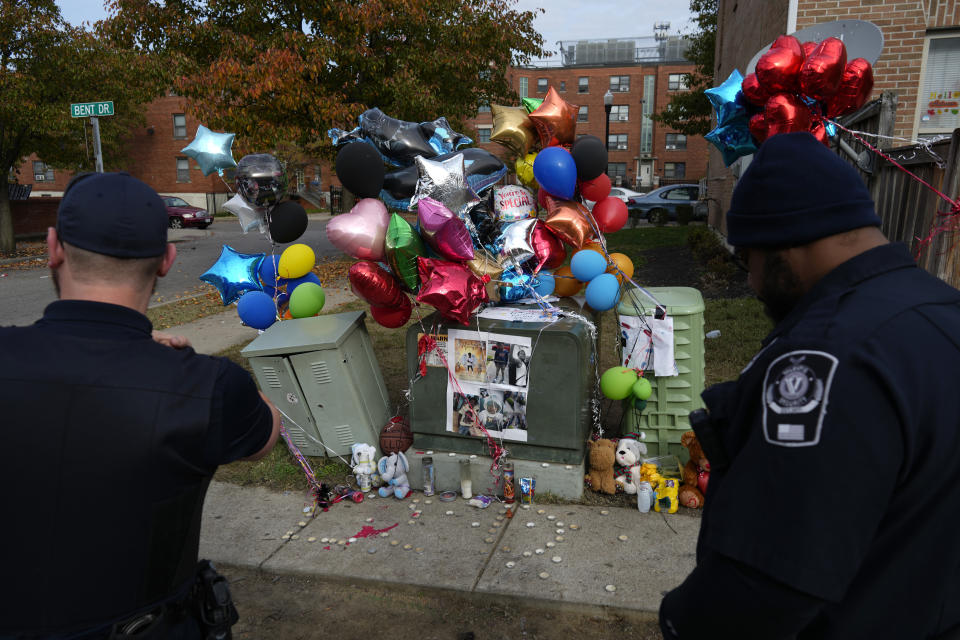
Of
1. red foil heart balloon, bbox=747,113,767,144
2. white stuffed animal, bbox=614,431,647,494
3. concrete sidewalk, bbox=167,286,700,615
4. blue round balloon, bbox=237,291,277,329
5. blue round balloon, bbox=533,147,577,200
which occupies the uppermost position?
red foil heart balloon, bbox=747,113,767,144

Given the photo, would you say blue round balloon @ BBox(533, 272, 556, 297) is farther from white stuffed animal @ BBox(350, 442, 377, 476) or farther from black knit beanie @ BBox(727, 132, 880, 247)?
black knit beanie @ BBox(727, 132, 880, 247)

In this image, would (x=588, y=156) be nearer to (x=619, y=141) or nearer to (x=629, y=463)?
(x=629, y=463)

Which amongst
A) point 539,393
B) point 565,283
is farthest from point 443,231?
point 565,283

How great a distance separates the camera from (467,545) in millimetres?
3701

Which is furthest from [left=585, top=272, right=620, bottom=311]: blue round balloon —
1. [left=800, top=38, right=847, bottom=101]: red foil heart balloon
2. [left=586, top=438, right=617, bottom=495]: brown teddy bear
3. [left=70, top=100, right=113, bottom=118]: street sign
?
[left=70, top=100, right=113, bottom=118]: street sign

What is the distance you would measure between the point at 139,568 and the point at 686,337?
3.51 meters

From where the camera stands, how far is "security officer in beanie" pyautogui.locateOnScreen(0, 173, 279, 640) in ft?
4.89

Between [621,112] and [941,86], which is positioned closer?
[941,86]

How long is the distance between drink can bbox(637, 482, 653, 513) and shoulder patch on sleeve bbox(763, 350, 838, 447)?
2970 millimetres

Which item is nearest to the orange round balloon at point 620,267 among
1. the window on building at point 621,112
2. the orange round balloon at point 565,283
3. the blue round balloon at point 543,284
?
the orange round balloon at point 565,283

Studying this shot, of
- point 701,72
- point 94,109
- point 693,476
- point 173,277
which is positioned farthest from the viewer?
point 701,72

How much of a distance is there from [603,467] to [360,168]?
8.21 ft

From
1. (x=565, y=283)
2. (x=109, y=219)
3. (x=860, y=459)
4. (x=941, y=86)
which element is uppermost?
(x=941, y=86)

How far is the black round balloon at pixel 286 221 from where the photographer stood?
468cm
